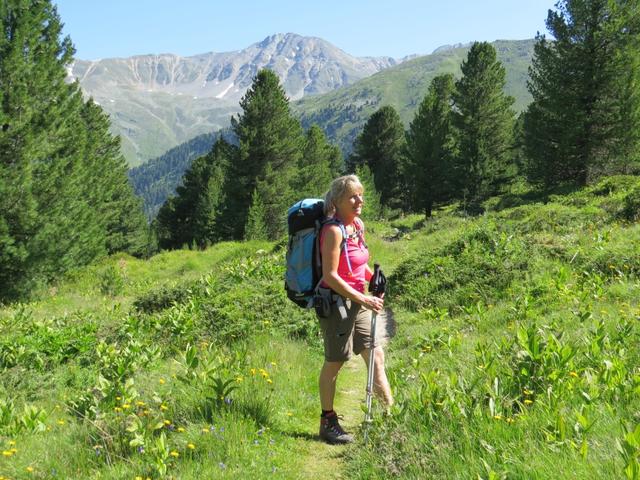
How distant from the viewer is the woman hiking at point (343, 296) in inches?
163

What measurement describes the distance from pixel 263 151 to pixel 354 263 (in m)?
32.0

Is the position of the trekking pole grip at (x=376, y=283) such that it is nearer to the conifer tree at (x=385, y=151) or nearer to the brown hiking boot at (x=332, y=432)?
the brown hiking boot at (x=332, y=432)

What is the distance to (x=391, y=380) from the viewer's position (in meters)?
5.22

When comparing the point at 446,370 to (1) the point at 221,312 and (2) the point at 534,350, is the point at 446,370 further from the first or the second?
(1) the point at 221,312

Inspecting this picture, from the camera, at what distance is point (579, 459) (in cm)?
263

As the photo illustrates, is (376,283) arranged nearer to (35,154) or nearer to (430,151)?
(35,154)

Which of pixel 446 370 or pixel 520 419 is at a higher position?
pixel 520 419

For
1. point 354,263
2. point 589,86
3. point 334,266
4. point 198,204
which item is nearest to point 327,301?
point 334,266

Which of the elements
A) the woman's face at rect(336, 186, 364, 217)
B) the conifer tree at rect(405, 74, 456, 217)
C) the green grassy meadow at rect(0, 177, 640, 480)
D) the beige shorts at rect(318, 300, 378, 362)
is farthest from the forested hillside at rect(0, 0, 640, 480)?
the conifer tree at rect(405, 74, 456, 217)

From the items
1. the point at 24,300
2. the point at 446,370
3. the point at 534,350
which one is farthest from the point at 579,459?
the point at 24,300

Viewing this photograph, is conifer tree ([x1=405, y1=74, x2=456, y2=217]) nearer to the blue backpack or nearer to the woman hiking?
the woman hiking

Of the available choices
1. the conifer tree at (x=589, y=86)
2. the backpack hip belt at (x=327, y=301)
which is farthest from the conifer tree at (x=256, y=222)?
the backpack hip belt at (x=327, y=301)

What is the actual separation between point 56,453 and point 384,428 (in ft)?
8.93

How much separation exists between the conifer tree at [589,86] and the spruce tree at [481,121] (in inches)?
359
